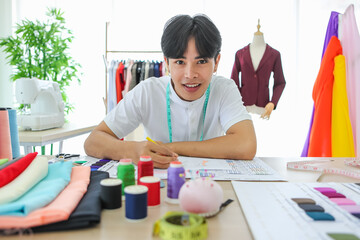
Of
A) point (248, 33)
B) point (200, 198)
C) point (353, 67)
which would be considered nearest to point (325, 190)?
point (200, 198)

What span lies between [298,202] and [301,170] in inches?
17.3

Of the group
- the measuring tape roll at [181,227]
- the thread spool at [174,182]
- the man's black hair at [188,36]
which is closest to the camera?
the measuring tape roll at [181,227]

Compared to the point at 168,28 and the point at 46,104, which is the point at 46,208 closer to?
the point at 168,28

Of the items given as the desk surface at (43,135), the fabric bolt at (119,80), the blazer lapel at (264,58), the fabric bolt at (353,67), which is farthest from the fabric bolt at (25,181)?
Result: the fabric bolt at (119,80)

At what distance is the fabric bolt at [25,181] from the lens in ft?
2.06

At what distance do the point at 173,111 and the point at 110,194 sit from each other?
972 mm

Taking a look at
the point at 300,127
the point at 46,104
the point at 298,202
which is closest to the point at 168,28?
the point at 298,202

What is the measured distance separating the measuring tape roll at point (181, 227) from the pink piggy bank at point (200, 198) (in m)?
0.06

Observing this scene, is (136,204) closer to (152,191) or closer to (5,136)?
(152,191)

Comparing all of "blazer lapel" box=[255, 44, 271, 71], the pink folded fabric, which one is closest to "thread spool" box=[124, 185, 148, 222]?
the pink folded fabric

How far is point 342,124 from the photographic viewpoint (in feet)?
7.16

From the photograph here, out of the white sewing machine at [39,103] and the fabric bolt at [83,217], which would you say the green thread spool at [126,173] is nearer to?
the fabric bolt at [83,217]

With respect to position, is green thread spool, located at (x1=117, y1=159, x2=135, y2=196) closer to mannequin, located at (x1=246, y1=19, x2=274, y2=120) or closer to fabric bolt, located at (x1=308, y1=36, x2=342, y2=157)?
fabric bolt, located at (x1=308, y1=36, x2=342, y2=157)

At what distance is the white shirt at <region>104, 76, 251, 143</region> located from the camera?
1.56 m
